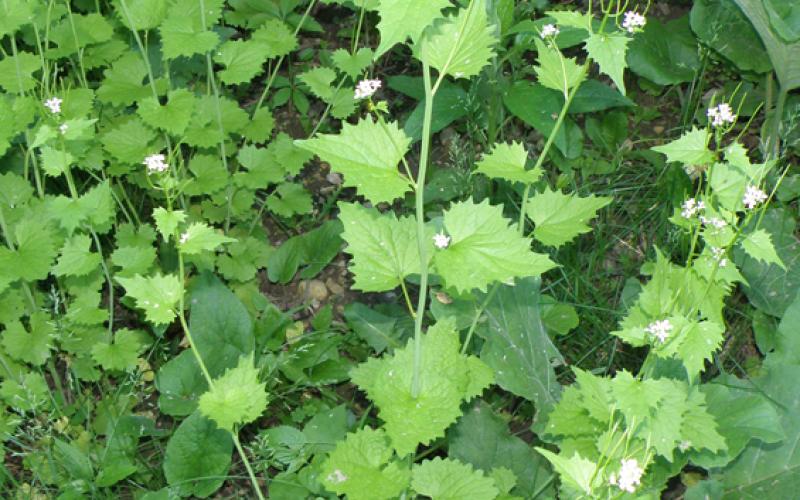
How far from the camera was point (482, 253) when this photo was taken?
176 centimetres

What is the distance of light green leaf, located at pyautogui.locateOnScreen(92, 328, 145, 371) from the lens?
2645 millimetres

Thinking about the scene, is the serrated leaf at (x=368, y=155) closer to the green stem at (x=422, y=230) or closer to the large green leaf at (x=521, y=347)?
the green stem at (x=422, y=230)

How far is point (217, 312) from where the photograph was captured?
2.78 meters

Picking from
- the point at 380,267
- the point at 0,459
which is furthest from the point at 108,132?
the point at 380,267

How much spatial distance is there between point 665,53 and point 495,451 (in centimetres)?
174

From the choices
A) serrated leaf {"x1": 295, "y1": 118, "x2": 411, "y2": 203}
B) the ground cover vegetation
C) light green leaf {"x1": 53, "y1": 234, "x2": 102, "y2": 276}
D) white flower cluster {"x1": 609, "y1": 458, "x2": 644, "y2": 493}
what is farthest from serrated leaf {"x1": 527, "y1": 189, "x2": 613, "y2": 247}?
light green leaf {"x1": 53, "y1": 234, "x2": 102, "y2": 276}

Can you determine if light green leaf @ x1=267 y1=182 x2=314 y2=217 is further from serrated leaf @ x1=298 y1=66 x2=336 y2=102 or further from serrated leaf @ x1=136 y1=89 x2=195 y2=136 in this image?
serrated leaf @ x1=136 y1=89 x2=195 y2=136

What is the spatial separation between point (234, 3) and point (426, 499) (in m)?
2.06

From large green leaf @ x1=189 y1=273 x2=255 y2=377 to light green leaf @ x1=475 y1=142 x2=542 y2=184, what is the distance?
39.2 inches

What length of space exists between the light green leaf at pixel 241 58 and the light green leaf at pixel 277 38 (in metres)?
0.09

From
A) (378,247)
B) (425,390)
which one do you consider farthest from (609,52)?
(425,390)

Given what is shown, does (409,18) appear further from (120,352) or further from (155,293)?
(120,352)

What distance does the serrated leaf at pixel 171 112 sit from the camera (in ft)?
9.04

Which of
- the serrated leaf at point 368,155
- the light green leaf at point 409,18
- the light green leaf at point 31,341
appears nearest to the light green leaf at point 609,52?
the serrated leaf at point 368,155
